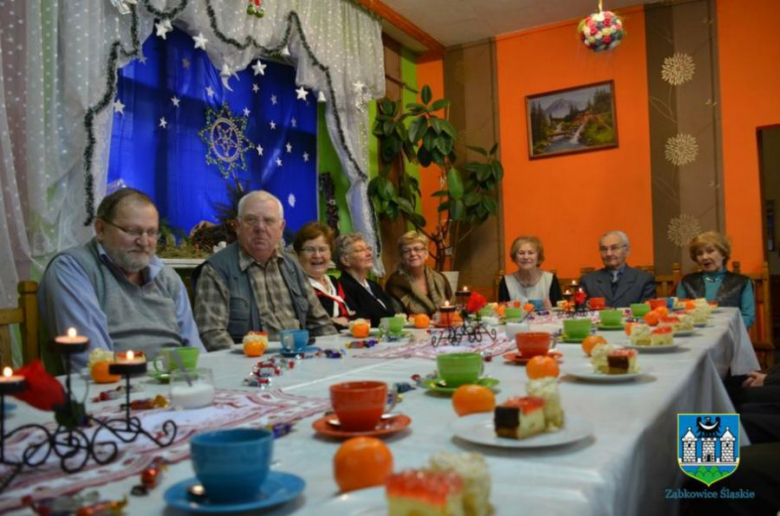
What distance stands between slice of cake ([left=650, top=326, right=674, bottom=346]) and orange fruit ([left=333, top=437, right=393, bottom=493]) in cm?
133

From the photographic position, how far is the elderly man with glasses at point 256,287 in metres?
2.74

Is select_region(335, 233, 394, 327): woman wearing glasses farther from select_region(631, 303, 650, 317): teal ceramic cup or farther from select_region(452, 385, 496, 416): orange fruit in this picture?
select_region(452, 385, 496, 416): orange fruit

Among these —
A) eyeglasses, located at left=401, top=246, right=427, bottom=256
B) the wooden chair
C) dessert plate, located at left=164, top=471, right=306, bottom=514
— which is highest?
eyeglasses, located at left=401, top=246, right=427, bottom=256

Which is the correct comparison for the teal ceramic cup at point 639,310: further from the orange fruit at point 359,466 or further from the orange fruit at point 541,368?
the orange fruit at point 359,466

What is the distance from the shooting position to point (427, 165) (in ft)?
19.1

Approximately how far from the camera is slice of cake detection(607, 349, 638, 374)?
1391 millimetres

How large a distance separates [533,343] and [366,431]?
83 cm

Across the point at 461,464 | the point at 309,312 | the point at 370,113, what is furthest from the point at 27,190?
the point at 370,113

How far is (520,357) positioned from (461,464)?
1104 millimetres

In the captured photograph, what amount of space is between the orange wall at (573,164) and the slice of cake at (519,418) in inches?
202

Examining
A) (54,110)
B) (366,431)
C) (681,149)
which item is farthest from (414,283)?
(366,431)

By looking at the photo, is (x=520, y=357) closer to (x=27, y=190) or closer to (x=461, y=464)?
(x=461, y=464)

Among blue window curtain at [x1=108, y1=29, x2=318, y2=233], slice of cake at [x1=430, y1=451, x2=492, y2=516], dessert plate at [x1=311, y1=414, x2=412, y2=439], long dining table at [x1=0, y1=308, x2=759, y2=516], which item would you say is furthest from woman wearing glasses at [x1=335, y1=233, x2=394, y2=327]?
slice of cake at [x1=430, y1=451, x2=492, y2=516]

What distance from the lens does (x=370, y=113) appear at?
5.91m
